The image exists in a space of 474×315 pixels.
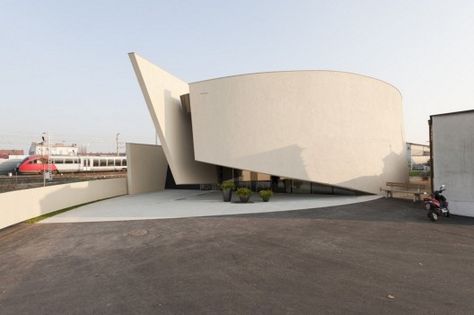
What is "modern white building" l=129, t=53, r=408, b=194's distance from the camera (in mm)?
15680

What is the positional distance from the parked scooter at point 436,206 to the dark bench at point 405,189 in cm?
370

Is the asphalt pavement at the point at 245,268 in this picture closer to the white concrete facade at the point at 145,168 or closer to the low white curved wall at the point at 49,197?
the low white curved wall at the point at 49,197

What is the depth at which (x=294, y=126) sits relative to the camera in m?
15.7

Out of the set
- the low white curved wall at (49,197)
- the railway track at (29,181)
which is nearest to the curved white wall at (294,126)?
the low white curved wall at (49,197)

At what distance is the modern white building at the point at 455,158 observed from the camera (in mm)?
10625

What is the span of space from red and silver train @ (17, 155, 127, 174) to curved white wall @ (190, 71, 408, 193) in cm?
2929

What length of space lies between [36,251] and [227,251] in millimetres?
5406

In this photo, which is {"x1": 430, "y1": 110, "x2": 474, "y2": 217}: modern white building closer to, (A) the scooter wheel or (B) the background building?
(A) the scooter wheel

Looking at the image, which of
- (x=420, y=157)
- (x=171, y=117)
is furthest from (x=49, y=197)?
(x=420, y=157)

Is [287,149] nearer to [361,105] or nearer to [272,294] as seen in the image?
[361,105]

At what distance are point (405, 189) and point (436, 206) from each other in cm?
566

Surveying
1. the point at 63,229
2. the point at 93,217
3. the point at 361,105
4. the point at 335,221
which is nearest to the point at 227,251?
the point at 335,221

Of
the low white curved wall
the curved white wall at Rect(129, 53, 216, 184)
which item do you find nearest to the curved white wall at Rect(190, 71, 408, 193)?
the curved white wall at Rect(129, 53, 216, 184)

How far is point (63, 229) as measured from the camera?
1007cm
